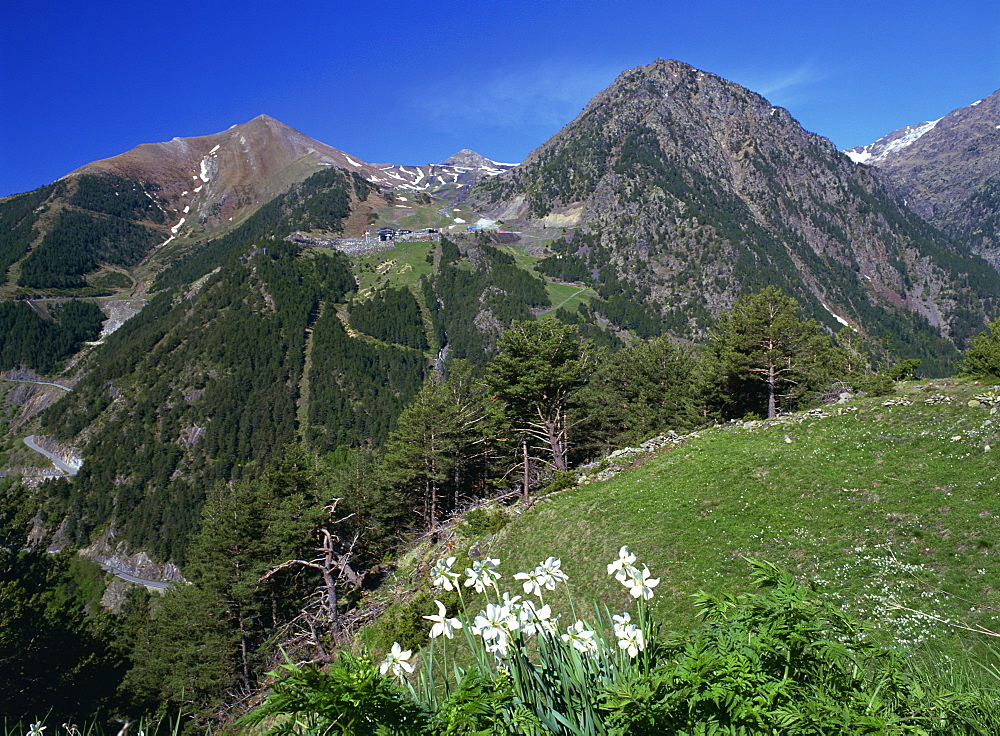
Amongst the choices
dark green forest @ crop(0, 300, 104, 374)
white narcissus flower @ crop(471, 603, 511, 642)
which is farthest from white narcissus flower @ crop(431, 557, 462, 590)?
dark green forest @ crop(0, 300, 104, 374)

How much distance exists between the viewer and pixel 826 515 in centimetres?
1334

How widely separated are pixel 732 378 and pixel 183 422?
13441cm

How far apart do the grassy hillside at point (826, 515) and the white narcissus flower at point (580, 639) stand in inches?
261

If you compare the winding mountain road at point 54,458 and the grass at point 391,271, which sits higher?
the grass at point 391,271

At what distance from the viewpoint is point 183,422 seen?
124 metres

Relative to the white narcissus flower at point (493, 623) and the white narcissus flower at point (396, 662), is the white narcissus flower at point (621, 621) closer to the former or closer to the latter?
the white narcissus flower at point (493, 623)

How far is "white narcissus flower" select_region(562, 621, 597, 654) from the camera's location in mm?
2818

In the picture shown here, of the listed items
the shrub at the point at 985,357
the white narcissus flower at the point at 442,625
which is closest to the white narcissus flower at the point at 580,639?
the white narcissus flower at the point at 442,625

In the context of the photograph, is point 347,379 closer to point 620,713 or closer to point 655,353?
point 655,353

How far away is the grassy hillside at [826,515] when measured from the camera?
10070mm

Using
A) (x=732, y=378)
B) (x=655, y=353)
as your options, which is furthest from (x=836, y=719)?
(x=655, y=353)

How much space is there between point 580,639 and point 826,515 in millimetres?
13738

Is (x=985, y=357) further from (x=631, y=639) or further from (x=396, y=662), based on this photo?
(x=396, y=662)

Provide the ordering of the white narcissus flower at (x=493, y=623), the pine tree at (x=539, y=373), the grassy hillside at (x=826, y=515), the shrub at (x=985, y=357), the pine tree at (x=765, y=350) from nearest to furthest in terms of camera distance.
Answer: the white narcissus flower at (x=493, y=623) → the grassy hillside at (x=826, y=515) → the shrub at (x=985, y=357) → the pine tree at (x=539, y=373) → the pine tree at (x=765, y=350)
